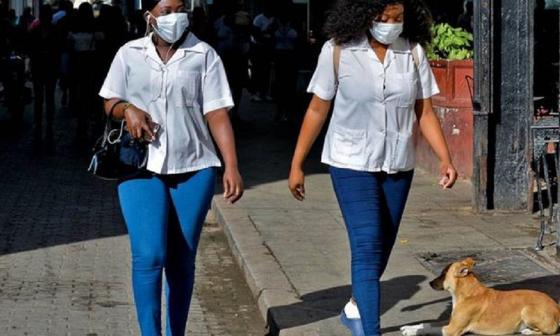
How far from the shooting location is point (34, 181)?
14.5m

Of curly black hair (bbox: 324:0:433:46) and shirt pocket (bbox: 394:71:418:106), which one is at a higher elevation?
curly black hair (bbox: 324:0:433:46)

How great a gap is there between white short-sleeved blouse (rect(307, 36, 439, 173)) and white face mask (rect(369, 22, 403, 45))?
0.06 m

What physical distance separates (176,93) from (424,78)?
1.23 metres

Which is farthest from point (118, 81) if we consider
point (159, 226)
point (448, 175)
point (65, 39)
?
point (65, 39)

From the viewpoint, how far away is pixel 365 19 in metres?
6.38

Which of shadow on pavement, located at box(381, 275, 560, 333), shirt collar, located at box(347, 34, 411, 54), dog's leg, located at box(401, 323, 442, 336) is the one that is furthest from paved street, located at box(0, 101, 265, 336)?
shirt collar, located at box(347, 34, 411, 54)

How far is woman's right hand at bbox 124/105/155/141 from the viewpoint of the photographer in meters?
6.09

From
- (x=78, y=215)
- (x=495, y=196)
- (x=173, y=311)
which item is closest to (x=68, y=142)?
(x=78, y=215)

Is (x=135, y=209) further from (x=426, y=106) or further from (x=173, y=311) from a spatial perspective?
(x=426, y=106)

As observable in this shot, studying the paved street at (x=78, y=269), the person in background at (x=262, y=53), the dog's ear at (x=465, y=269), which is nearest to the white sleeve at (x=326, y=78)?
the dog's ear at (x=465, y=269)

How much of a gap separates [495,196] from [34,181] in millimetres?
5481

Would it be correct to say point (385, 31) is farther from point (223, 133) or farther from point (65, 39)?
point (65, 39)

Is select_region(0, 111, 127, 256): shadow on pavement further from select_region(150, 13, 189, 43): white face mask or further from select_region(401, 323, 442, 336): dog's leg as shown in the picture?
select_region(150, 13, 189, 43): white face mask

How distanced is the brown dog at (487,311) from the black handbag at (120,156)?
1818mm
